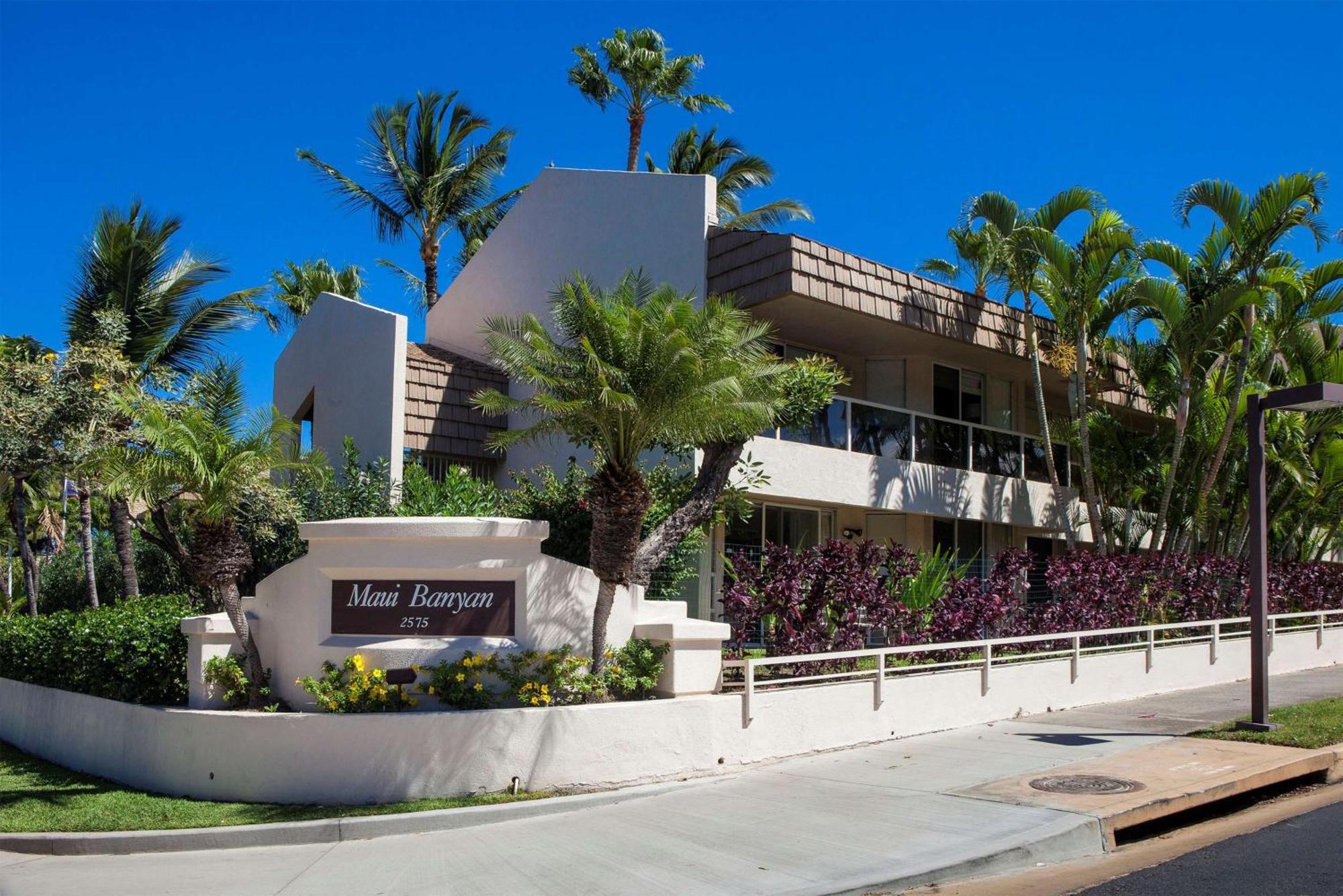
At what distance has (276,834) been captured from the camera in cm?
861

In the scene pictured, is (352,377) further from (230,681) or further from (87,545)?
(230,681)

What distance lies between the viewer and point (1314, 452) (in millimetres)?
22281

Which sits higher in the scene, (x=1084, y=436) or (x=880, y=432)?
(x=1084, y=436)

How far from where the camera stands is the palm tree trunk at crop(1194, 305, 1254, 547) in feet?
62.6

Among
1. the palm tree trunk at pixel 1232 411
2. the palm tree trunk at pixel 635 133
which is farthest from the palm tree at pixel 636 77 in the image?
the palm tree trunk at pixel 1232 411

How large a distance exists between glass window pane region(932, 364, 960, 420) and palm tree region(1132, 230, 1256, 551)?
3223mm

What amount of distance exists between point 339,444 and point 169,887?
11.9 m

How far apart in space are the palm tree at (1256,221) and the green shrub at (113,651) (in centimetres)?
1630

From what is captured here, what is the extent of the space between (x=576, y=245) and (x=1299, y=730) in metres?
12.1

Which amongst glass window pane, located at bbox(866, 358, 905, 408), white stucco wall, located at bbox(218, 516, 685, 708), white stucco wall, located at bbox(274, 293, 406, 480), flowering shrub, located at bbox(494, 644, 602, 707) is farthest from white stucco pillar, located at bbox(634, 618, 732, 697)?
glass window pane, located at bbox(866, 358, 905, 408)

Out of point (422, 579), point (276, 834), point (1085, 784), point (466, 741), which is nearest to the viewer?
point (276, 834)

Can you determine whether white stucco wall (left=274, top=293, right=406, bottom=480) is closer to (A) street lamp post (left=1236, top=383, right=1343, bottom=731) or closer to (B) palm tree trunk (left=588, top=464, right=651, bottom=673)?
(B) palm tree trunk (left=588, top=464, right=651, bottom=673)

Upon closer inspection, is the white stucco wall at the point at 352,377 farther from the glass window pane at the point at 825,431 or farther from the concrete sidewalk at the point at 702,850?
the concrete sidewalk at the point at 702,850

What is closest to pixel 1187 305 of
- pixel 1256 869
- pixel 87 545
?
pixel 1256 869
